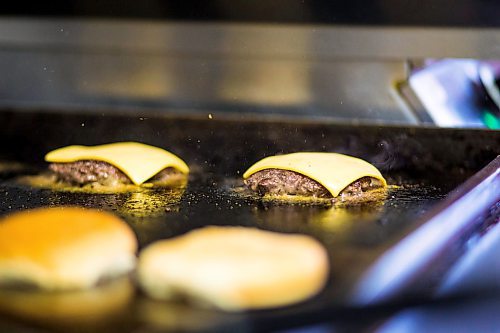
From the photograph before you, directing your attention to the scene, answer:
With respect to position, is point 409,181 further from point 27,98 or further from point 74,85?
point 27,98

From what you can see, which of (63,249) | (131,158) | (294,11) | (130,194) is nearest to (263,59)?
(294,11)

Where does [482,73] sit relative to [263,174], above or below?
above

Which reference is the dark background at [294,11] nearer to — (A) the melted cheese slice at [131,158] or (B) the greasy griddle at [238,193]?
(B) the greasy griddle at [238,193]

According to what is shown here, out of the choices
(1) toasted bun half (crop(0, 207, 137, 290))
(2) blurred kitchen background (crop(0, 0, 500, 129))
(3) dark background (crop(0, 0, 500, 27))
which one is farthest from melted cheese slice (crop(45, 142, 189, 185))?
(1) toasted bun half (crop(0, 207, 137, 290))

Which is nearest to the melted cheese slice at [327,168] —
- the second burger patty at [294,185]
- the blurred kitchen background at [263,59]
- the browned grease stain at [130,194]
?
the second burger patty at [294,185]

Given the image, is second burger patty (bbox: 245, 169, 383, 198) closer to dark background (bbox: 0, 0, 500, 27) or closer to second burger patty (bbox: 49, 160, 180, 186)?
second burger patty (bbox: 49, 160, 180, 186)

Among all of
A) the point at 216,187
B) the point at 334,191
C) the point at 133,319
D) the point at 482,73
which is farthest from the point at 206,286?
the point at 482,73
